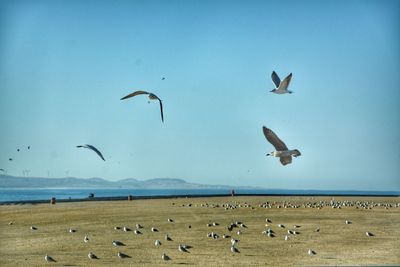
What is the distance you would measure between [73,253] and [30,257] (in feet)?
5.45

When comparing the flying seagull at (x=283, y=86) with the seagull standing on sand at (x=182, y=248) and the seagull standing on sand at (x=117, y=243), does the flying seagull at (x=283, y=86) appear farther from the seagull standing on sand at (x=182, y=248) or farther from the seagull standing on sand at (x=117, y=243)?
the seagull standing on sand at (x=117, y=243)

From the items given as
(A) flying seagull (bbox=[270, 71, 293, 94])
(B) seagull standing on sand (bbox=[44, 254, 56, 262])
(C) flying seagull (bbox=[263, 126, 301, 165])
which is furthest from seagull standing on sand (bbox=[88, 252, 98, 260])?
(A) flying seagull (bbox=[270, 71, 293, 94])

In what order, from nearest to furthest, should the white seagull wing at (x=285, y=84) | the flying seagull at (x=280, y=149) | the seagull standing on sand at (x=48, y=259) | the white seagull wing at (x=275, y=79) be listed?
the flying seagull at (x=280, y=149) < the seagull standing on sand at (x=48, y=259) < the white seagull wing at (x=285, y=84) < the white seagull wing at (x=275, y=79)

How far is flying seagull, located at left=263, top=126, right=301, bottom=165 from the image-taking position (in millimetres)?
18750

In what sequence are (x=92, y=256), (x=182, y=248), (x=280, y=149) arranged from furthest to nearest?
(x=182, y=248) < (x=92, y=256) < (x=280, y=149)

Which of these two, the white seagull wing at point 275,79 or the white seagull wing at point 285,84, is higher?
the white seagull wing at point 275,79

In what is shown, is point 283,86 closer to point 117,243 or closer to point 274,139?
point 274,139

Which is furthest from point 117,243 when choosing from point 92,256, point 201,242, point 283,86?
point 283,86

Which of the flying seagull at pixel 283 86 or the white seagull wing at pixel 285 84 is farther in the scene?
the white seagull wing at pixel 285 84

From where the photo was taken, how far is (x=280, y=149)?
19.0 meters

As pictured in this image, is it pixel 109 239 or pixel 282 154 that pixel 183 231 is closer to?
pixel 109 239

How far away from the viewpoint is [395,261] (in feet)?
62.1

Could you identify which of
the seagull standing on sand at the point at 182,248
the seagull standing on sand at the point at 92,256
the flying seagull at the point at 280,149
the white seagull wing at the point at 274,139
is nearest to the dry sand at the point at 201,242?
the seagull standing on sand at the point at 92,256

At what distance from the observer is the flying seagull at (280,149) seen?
18750mm
